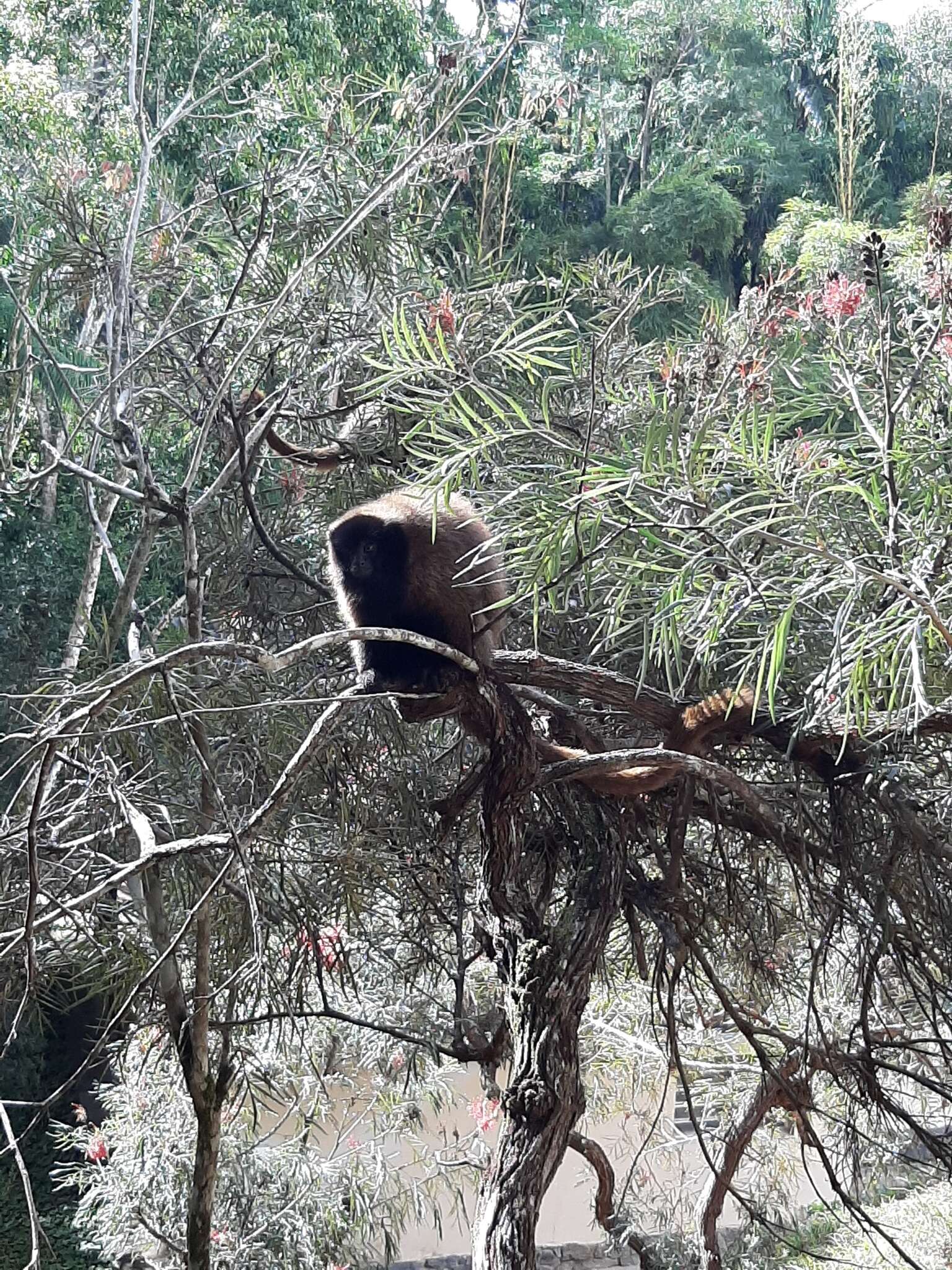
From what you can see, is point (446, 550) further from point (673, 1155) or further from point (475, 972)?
point (673, 1155)

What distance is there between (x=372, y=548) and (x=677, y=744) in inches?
32.6

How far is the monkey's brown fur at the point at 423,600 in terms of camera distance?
2.68 metres

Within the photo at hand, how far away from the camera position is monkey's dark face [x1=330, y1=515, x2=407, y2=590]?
2.83m

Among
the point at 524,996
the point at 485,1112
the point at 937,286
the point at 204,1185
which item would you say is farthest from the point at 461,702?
the point at 485,1112

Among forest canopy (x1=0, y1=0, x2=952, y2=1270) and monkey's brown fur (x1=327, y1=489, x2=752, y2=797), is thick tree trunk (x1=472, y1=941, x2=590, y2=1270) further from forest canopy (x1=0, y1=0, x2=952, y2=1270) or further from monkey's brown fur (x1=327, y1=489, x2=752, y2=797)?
monkey's brown fur (x1=327, y1=489, x2=752, y2=797)

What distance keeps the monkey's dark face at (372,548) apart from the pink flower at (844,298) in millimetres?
1062

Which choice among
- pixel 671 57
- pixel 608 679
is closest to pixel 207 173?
pixel 608 679

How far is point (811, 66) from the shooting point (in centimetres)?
1689

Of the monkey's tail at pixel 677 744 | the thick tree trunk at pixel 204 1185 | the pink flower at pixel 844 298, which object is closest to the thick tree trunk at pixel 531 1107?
the monkey's tail at pixel 677 744

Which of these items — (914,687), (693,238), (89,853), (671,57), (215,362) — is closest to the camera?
(914,687)

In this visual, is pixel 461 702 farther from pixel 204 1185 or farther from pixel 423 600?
pixel 204 1185

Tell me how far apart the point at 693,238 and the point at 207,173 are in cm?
1203

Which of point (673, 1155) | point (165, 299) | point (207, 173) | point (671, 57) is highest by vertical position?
point (671, 57)

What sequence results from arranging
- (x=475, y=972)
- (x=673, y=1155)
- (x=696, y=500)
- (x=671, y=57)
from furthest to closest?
(x=671, y=57), (x=673, y=1155), (x=475, y=972), (x=696, y=500)
